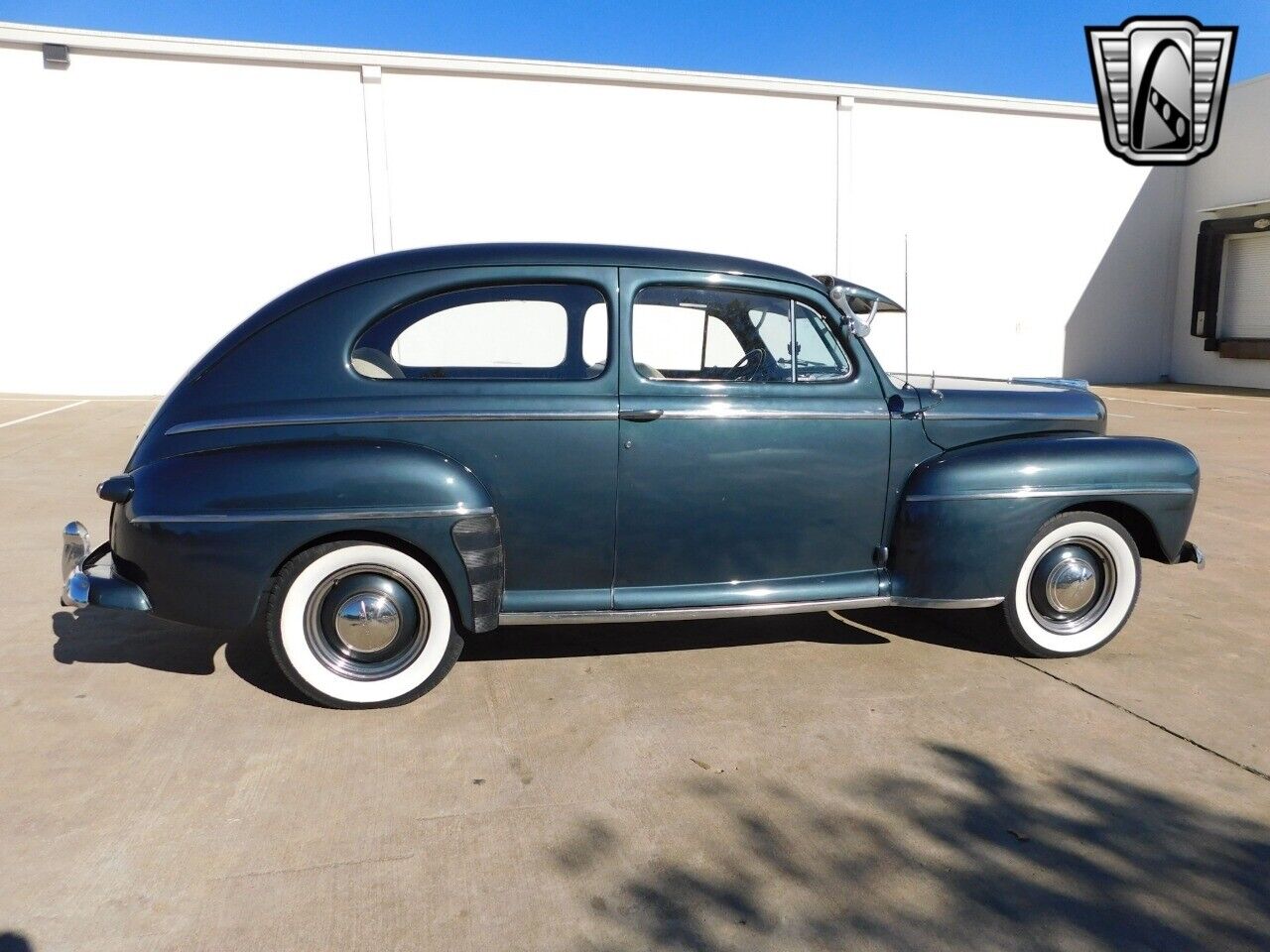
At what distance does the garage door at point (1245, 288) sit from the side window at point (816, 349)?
18.4m

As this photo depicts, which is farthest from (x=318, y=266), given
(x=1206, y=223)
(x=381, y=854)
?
(x=1206, y=223)

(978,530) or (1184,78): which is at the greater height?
(1184,78)

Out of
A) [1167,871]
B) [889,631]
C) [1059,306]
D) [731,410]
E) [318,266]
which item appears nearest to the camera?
[1167,871]

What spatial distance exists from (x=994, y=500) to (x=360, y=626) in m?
2.50

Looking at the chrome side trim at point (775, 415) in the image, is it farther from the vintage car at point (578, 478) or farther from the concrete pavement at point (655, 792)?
the concrete pavement at point (655, 792)

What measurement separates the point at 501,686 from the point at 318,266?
14.1 metres

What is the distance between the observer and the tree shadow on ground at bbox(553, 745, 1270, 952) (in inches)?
87.7

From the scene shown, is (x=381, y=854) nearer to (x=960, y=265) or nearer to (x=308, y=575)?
(x=308, y=575)

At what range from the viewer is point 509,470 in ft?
11.3

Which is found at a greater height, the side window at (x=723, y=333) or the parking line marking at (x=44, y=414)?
the side window at (x=723, y=333)

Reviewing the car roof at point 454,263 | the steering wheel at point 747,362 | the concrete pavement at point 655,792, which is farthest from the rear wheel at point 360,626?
the steering wheel at point 747,362

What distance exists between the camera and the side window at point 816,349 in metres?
3.78

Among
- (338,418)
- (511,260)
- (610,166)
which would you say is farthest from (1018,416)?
(610,166)

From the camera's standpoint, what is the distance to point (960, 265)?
18859 millimetres
